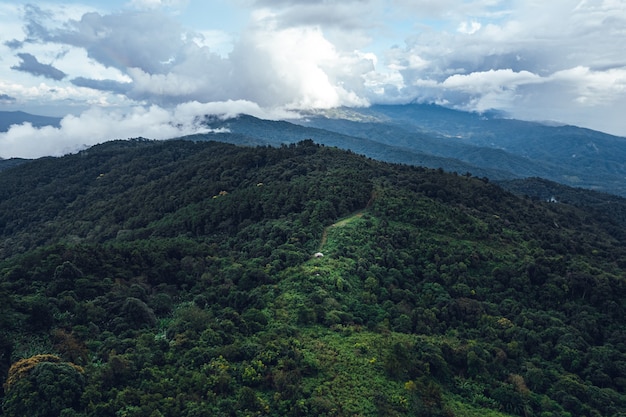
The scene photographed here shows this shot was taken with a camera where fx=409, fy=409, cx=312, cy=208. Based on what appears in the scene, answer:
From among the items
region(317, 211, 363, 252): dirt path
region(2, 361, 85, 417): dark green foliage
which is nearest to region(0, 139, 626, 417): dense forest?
region(2, 361, 85, 417): dark green foliage

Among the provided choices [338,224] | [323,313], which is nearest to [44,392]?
[323,313]

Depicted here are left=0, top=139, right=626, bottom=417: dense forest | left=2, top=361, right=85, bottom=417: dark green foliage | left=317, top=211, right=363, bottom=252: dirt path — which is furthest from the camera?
left=317, top=211, right=363, bottom=252: dirt path

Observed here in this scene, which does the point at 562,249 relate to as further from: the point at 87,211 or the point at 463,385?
the point at 87,211

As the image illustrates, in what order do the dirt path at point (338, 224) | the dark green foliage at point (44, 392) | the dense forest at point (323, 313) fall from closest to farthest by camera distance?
the dark green foliage at point (44, 392), the dense forest at point (323, 313), the dirt path at point (338, 224)

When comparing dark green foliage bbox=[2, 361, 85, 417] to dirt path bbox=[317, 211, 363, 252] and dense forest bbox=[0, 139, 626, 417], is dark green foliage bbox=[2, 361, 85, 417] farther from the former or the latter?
dirt path bbox=[317, 211, 363, 252]

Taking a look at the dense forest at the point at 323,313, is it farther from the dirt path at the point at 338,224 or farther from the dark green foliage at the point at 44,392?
the dirt path at the point at 338,224

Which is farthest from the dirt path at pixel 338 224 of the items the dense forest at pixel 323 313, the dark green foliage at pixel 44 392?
the dark green foliage at pixel 44 392

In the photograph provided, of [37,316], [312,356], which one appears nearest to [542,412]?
[312,356]

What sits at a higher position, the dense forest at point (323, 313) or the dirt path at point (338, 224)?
the dirt path at point (338, 224)

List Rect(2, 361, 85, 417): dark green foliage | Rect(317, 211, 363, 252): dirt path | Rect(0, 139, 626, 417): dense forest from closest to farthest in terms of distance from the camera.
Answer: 1. Rect(2, 361, 85, 417): dark green foliage
2. Rect(0, 139, 626, 417): dense forest
3. Rect(317, 211, 363, 252): dirt path
